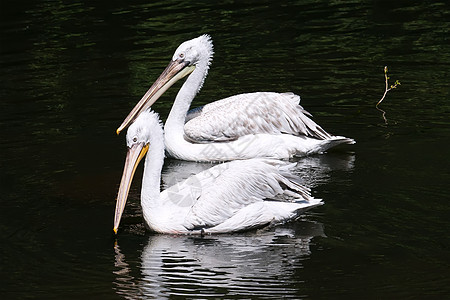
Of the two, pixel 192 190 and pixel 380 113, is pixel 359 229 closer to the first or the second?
pixel 192 190

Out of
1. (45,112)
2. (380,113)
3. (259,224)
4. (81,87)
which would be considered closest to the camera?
(259,224)

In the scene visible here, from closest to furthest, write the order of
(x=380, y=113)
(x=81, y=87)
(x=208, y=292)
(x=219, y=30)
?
(x=208, y=292), (x=380, y=113), (x=81, y=87), (x=219, y=30)

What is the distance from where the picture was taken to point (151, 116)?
20.9 ft

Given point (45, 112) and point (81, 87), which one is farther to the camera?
point (81, 87)

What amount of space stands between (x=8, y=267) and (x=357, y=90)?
487cm

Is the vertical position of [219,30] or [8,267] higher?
[219,30]

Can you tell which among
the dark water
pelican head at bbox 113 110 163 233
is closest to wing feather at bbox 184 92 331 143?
the dark water

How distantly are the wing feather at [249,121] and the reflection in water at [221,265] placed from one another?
1974 mm

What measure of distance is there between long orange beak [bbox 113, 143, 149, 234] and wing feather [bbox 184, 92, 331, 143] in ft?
6.19

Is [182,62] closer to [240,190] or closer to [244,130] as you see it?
[244,130]

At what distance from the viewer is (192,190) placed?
20.8ft

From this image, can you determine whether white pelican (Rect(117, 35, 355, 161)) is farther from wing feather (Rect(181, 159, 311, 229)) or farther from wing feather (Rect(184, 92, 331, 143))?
wing feather (Rect(181, 159, 311, 229))

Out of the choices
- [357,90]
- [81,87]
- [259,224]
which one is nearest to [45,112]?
[81,87]

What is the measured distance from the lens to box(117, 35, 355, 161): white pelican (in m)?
8.16
